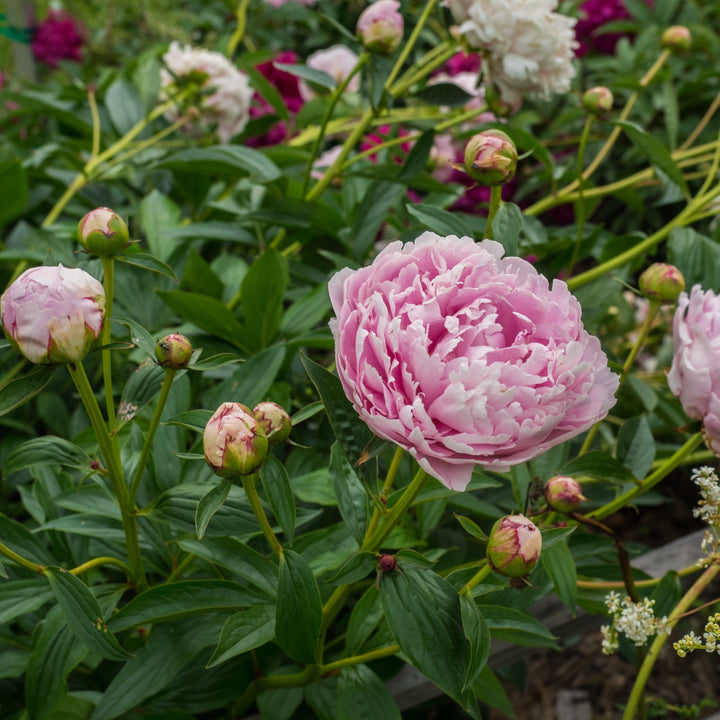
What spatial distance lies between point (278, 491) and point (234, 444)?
5 centimetres

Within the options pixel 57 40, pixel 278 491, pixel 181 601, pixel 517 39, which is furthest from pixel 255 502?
pixel 57 40

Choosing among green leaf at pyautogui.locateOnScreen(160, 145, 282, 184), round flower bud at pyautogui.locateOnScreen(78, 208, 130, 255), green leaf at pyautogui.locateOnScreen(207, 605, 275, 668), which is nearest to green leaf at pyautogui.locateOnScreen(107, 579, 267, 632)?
green leaf at pyautogui.locateOnScreen(207, 605, 275, 668)

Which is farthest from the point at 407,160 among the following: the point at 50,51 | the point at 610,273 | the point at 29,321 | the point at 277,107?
the point at 50,51

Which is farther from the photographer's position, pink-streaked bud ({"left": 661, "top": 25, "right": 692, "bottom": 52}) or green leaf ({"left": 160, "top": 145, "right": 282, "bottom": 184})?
pink-streaked bud ({"left": 661, "top": 25, "right": 692, "bottom": 52})

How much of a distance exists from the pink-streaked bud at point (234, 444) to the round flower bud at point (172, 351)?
8 cm

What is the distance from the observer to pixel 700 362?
524 mm

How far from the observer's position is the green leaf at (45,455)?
1.70 feet

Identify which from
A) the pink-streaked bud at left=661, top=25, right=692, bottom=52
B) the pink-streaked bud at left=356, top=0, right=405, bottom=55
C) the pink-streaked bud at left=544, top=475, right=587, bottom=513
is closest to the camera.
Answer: the pink-streaked bud at left=544, top=475, right=587, bottom=513

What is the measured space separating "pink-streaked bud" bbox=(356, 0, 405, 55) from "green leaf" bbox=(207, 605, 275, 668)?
0.55 metres

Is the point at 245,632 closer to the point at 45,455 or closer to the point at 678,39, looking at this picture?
the point at 45,455

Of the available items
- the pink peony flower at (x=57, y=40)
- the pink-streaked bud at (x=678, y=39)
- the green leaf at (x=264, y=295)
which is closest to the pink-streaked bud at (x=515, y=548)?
the green leaf at (x=264, y=295)

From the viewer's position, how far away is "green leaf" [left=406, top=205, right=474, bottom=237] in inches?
23.4

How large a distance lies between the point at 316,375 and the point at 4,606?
32cm

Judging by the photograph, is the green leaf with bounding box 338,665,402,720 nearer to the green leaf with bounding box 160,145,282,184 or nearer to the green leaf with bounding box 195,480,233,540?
the green leaf with bounding box 195,480,233,540
